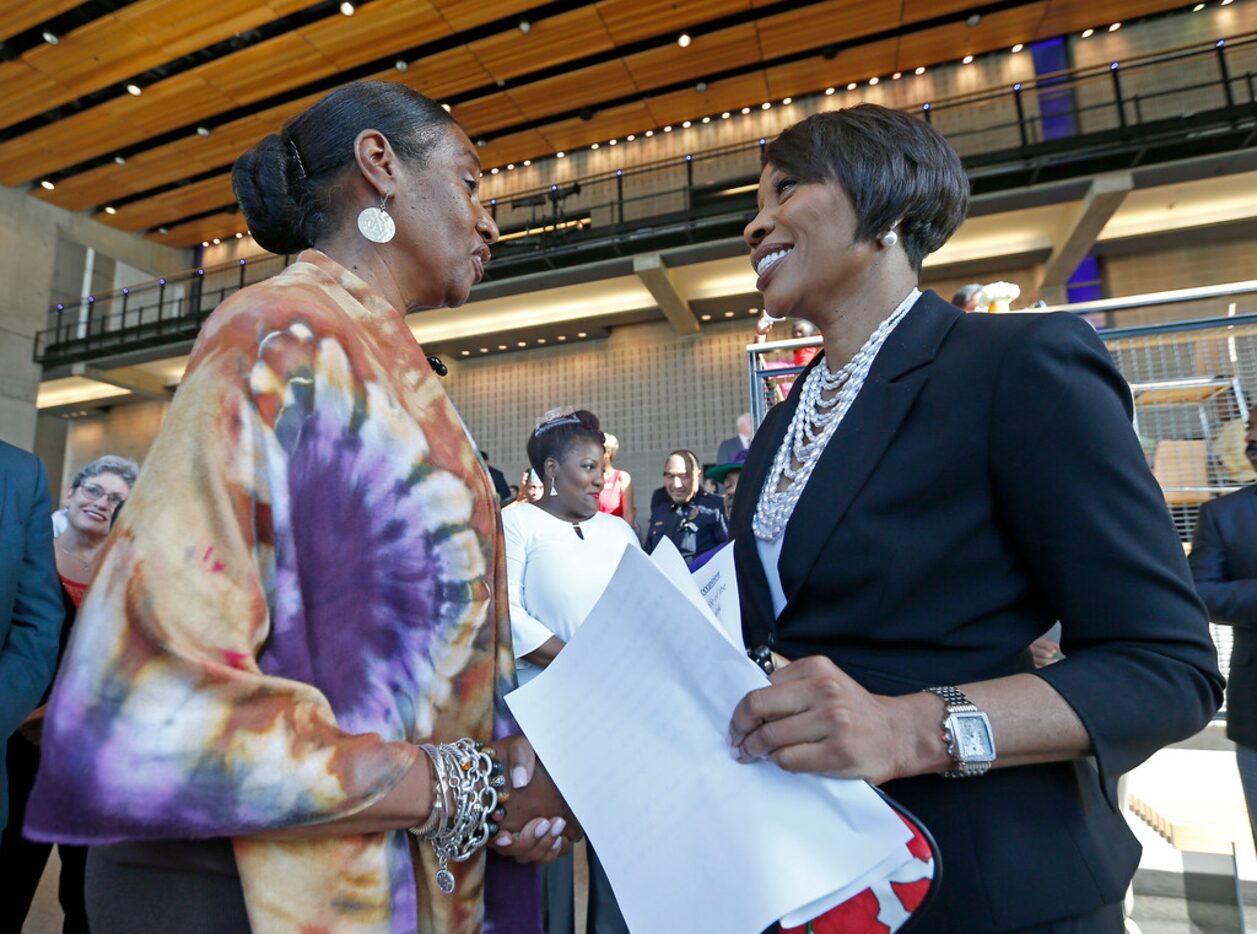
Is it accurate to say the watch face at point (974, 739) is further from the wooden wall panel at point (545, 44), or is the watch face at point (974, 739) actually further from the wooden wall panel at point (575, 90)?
the wooden wall panel at point (575, 90)

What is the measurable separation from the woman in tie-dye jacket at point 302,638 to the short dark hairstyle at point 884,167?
0.57 m

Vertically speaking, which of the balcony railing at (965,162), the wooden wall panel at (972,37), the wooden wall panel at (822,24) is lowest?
the balcony railing at (965,162)

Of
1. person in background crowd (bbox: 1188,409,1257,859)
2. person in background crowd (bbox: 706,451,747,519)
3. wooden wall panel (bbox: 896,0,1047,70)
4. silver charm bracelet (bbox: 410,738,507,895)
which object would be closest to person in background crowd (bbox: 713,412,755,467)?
person in background crowd (bbox: 706,451,747,519)

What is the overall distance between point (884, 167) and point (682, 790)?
78 cm

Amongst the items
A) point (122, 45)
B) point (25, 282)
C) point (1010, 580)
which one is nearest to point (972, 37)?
point (122, 45)

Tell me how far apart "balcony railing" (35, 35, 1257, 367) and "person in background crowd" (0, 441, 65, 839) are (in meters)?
9.32

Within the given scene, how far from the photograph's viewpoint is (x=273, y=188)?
1010 mm

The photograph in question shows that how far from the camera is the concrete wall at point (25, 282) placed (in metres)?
14.2

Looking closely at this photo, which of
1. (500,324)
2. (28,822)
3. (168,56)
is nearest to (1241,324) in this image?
(28,822)

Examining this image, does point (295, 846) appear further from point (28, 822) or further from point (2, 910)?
point (2, 910)

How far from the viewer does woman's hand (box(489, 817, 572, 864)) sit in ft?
2.70

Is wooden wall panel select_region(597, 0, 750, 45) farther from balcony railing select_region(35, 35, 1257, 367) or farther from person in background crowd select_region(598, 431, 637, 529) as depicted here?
person in background crowd select_region(598, 431, 637, 529)

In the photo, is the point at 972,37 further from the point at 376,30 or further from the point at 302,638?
the point at 302,638

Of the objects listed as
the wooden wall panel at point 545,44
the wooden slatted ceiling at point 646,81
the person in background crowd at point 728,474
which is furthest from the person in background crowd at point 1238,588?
the wooden wall panel at point 545,44
